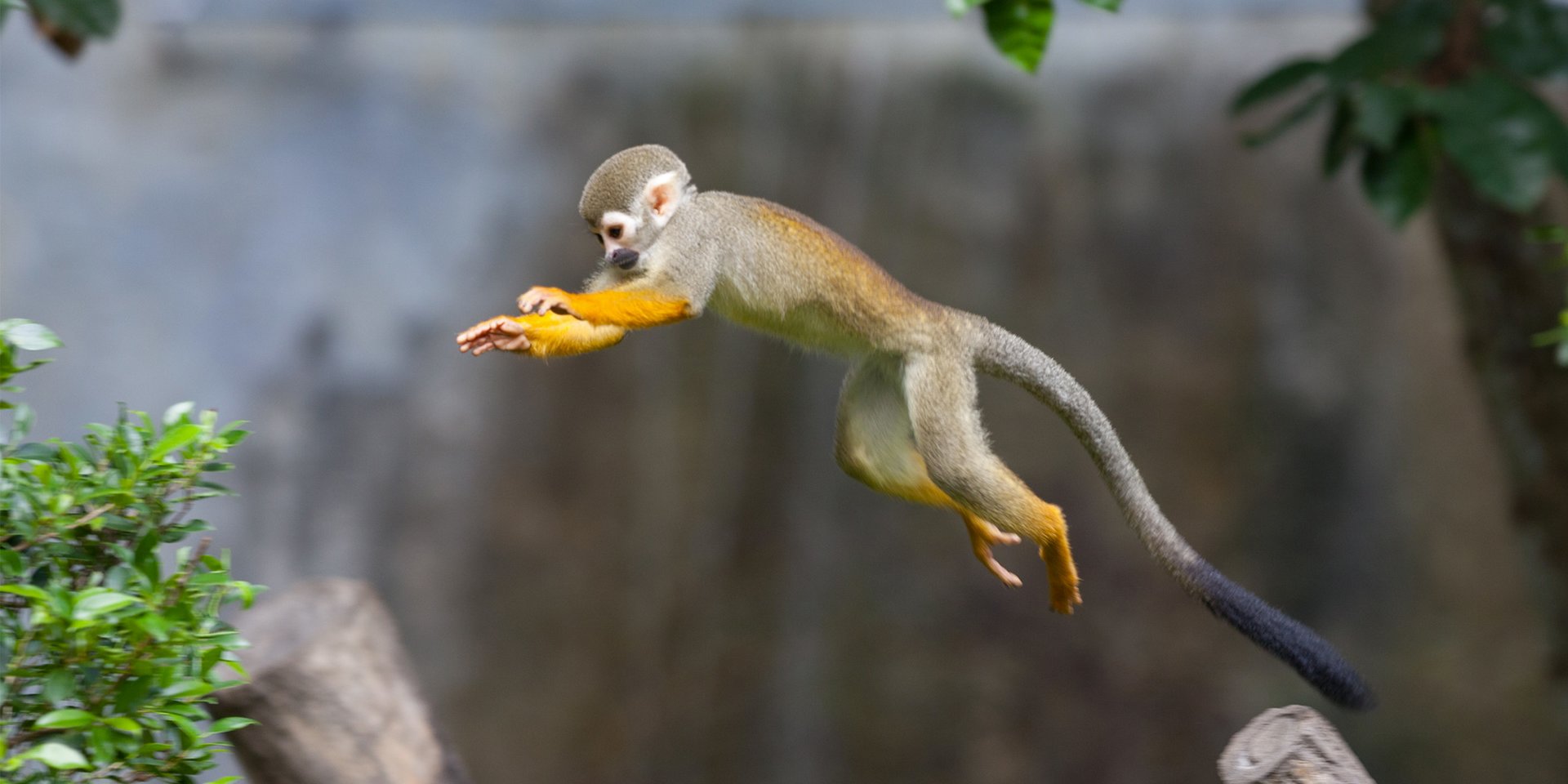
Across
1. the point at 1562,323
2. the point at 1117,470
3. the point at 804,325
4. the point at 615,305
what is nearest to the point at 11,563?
the point at 615,305

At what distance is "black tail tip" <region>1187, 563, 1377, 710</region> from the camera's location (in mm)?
1707

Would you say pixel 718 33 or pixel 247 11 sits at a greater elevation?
pixel 247 11

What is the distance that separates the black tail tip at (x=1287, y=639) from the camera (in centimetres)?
171

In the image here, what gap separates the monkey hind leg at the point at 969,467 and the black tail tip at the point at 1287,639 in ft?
0.64

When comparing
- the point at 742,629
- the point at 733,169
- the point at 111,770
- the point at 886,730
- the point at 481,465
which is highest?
the point at 733,169

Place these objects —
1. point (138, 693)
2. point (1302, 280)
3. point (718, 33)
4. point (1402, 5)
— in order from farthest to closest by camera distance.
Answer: point (718, 33) < point (1302, 280) < point (1402, 5) < point (138, 693)

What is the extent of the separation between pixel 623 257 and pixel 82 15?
1.76 meters

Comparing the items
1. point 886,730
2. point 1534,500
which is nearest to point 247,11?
point 886,730

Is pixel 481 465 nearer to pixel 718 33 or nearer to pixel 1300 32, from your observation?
pixel 718 33

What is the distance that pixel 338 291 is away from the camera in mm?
5184

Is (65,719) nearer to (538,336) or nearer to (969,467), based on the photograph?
(538,336)

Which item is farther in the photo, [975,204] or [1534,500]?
[975,204]

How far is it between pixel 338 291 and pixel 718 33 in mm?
1927

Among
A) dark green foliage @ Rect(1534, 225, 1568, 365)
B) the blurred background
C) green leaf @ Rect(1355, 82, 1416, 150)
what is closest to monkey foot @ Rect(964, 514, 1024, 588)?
dark green foliage @ Rect(1534, 225, 1568, 365)
